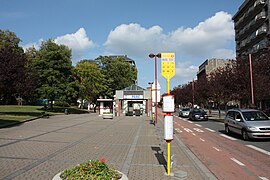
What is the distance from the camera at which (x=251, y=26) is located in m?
59.5

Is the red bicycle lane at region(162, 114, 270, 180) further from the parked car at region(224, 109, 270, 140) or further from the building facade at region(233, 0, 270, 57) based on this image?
the building facade at region(233, 0, 270, 57)

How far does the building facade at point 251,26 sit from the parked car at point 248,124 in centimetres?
3487

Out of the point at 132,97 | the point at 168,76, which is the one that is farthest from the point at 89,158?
the point at 132,97

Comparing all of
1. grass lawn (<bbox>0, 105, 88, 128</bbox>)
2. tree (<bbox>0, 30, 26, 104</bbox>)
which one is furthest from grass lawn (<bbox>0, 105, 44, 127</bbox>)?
tree (<bbox>0, 30, 26, 104</bbox>)

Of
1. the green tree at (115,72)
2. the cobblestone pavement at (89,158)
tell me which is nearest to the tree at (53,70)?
the green tree at (115,72)

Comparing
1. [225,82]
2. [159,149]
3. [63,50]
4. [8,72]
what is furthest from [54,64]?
[159,149]

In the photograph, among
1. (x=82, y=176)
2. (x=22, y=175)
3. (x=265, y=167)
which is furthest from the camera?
(x=265, y=167)

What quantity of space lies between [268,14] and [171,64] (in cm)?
5246

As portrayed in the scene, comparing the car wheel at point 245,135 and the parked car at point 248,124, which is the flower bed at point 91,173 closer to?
the parked car at point 248,124

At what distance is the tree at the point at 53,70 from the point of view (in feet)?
141

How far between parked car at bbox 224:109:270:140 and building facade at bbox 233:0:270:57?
34873 millimetres

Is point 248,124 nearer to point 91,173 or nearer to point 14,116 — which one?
point 91,173

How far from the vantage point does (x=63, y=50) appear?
4572 centimetres

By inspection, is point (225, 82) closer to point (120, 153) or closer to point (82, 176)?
point (120, 153)
